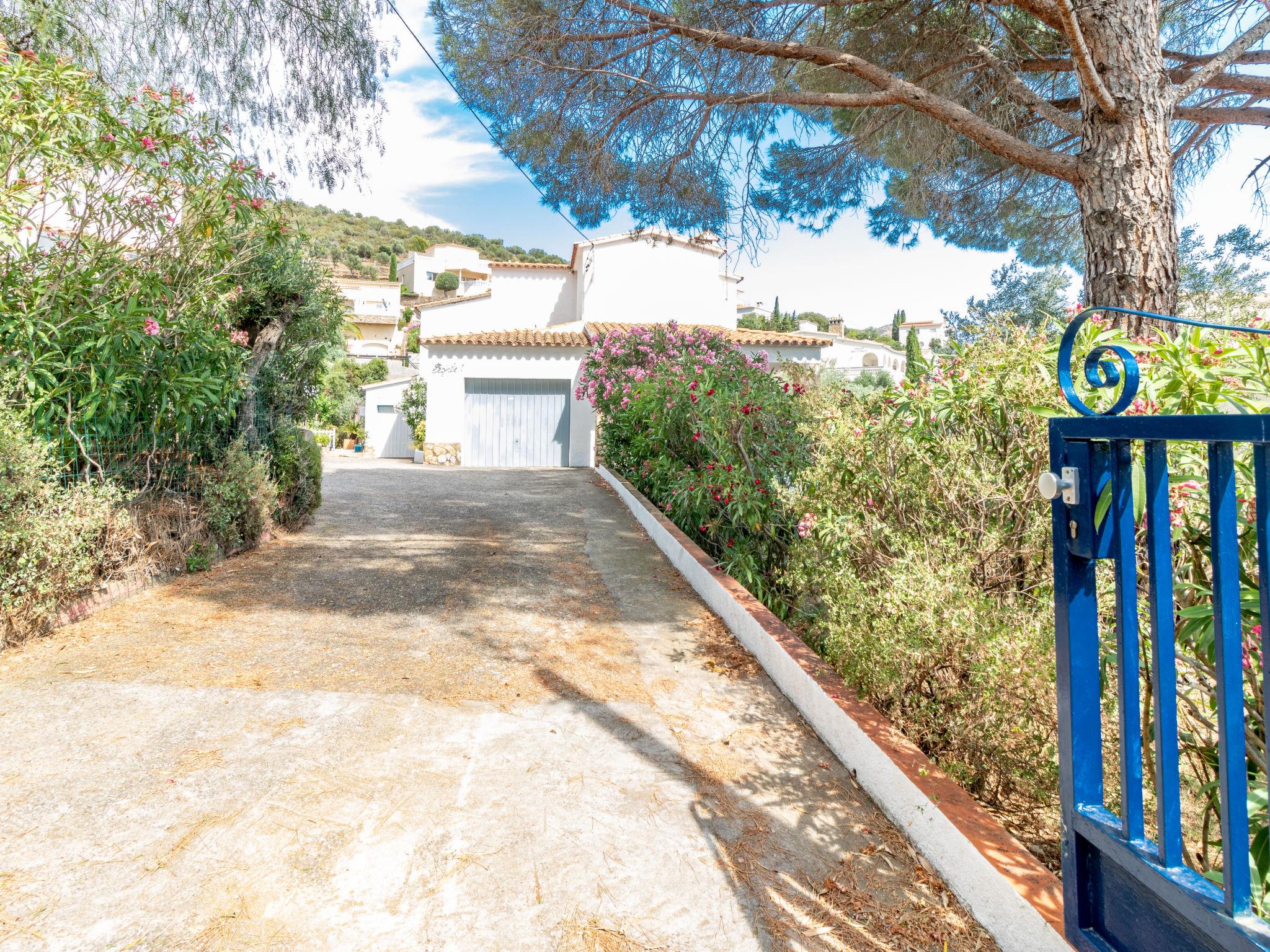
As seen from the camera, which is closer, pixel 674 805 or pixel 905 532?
pixel 674 805

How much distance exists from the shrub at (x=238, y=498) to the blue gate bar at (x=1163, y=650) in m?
6.81

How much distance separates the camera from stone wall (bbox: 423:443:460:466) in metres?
19.5

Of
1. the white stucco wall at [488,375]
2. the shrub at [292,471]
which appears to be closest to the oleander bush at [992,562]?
the shrub at [292,471]

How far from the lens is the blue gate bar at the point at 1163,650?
51.0 inches

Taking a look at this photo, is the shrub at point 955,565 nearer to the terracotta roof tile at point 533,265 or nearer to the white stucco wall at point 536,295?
the white stucco wall at point 536,295

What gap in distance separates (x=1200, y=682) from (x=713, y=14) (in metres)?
6.95

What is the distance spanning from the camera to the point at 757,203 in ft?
26.3

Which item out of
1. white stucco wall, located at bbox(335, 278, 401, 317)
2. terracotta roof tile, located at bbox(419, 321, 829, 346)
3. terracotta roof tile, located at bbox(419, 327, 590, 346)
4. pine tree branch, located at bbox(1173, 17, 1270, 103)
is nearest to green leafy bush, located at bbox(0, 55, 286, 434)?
pine tree branch, located at bbox(1173, 17, 1270, 103)

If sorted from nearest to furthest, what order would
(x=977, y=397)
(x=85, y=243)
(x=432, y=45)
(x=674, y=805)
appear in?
(x=674, y=805) < (x=977, y=397) < (x=85, y=243) < (x=432, y=45)

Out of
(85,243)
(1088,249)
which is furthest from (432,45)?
(1088,249)

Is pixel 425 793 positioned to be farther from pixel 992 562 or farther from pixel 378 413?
pixel 378 413

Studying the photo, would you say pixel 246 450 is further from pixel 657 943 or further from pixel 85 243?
pixel 657 943

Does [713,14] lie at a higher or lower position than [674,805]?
higher

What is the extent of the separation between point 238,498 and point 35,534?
93.8 inches
